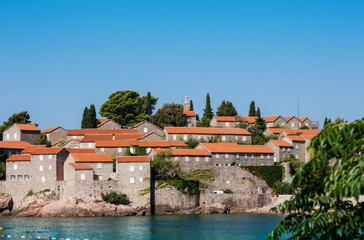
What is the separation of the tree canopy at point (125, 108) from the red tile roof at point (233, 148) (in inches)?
898

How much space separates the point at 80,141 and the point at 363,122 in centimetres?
6645

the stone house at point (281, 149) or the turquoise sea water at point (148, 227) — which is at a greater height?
the stone house at point (281, 149)

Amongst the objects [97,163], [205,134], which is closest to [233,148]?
[205,134]

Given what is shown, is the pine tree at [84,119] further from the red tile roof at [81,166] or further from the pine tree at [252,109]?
the pine tree at [252,109]

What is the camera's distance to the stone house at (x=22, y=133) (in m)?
79.9

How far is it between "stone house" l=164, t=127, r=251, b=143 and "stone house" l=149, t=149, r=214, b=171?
7.97 m

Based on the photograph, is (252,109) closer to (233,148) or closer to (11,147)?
(233,148)

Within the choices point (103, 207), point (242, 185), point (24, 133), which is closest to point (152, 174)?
point (103, 207)

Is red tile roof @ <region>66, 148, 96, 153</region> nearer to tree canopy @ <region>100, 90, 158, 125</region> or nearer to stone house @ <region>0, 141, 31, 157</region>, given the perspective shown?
stone house @ <region>0, 141, 31, 157</region>

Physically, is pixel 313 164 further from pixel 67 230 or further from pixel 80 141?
pixel 80 141

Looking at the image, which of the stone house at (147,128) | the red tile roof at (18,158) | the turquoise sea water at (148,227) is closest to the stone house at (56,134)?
the stone house at (147,128)

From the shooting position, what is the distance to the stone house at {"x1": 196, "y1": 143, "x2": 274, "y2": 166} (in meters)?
71.6

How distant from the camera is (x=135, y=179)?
63.2m

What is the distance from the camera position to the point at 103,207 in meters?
62.3
